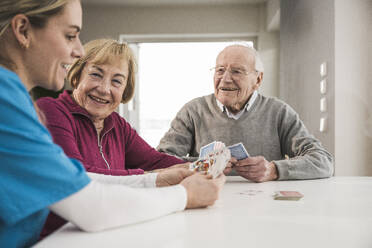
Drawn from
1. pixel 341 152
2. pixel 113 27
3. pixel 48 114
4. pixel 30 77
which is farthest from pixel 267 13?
pixel 30 77

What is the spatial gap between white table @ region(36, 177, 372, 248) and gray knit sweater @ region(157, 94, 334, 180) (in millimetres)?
980

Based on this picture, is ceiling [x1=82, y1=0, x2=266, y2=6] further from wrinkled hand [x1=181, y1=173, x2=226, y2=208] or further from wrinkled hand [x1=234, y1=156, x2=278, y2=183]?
wrinkled hand [x1=181, y1=173, x2=226, y2=208]

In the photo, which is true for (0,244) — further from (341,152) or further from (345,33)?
(345,33)

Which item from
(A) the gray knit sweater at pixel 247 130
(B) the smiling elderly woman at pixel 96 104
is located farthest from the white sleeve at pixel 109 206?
(A) the gray knit sweater at pixel 247 130

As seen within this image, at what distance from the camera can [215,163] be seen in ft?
4.42

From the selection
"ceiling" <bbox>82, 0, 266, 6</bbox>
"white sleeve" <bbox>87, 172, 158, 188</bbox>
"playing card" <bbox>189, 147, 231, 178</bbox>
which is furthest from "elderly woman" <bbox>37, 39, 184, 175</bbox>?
"ceiling" <bbox>82, 0, 266, 6</bbox>

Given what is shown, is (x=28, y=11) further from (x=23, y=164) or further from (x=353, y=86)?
(x=353, y=86)

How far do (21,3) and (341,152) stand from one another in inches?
109

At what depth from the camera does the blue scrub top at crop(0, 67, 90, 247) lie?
26.5 inches

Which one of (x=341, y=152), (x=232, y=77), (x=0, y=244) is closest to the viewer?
(x=0, y=244)

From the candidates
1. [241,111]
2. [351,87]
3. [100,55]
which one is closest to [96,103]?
[100,55]

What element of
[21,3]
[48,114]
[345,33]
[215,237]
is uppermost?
[345,33]

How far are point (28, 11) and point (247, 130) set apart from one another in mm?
1717

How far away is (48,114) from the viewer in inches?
59.1
